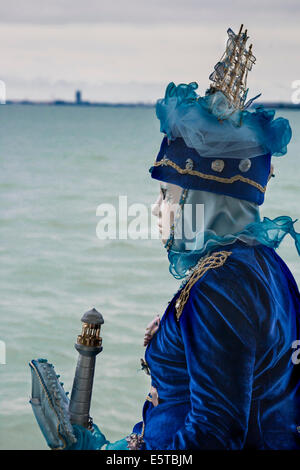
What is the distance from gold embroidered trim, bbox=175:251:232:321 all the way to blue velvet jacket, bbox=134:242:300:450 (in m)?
0.01

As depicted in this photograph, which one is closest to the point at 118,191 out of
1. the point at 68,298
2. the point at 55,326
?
the point at 68,298

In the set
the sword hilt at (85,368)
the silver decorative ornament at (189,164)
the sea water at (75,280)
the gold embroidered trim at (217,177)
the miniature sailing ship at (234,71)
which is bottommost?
the sea water at (75,280)

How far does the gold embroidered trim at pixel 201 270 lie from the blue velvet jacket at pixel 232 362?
1 cm

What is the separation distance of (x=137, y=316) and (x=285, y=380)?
6875mm

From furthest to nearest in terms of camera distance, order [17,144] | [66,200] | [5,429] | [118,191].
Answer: [17,144], [118,191], [66,200], [5,429]

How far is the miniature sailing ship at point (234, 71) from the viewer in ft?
7.58

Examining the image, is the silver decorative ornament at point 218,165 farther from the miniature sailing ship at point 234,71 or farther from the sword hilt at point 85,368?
the sword hilt at point 85,368

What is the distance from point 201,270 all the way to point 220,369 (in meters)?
0.24

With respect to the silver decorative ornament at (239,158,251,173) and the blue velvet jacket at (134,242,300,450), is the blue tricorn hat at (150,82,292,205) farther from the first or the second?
the blue velvet jacket at (134,242,300,450)

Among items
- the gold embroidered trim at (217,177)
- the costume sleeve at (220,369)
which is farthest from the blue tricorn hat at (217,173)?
the costume sleeve at (220,369)

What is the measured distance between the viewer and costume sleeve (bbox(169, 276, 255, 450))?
6.89 feet

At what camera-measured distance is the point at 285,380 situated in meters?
2.23

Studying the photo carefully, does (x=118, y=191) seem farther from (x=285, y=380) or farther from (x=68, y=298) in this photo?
(x=285, y=380)

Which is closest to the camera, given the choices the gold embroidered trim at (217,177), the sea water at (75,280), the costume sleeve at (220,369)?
the costume sleeve at (220,369)
